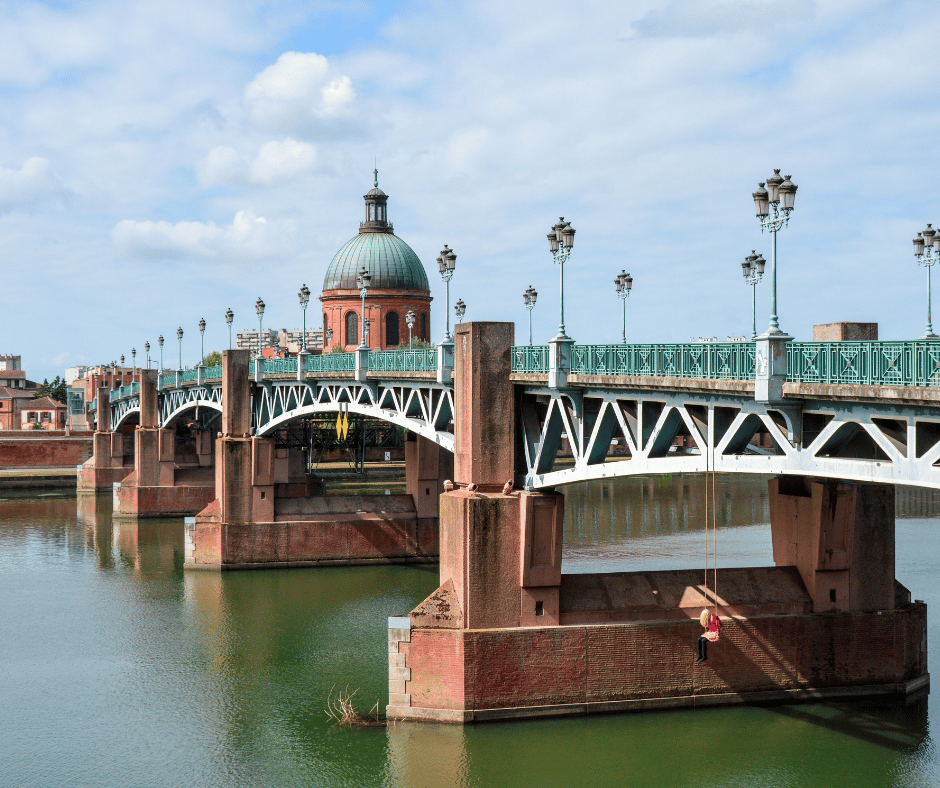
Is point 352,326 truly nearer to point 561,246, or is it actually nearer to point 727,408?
point 561,246

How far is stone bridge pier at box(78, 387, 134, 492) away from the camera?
250 feet

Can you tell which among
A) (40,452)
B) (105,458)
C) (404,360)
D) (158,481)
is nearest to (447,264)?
(404,360)

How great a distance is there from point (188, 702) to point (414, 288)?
2474 inches

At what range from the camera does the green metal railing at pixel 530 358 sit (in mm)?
24219

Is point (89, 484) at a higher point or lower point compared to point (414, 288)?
lower

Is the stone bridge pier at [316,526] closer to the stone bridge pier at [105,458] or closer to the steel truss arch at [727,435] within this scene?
the steel truss arch at [727,435]

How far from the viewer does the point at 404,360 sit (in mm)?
35094

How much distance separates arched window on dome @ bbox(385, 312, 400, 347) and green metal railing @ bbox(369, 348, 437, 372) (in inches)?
1877

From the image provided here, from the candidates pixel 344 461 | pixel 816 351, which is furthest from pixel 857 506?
pixel 344 461

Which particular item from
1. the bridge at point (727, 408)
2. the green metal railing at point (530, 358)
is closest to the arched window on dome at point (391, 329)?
the bridge at point (727, 408)

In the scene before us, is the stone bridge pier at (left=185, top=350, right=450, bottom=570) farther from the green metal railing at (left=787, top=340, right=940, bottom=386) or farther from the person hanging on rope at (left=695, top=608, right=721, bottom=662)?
the green metal railing at (left=787, top=340, right=940, bottom=386)

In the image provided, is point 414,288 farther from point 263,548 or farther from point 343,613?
point 343,613

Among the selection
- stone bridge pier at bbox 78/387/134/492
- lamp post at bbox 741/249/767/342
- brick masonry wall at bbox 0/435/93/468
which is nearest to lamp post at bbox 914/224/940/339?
lamp post at bbox 741/249/767/342

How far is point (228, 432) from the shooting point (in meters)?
47.0
